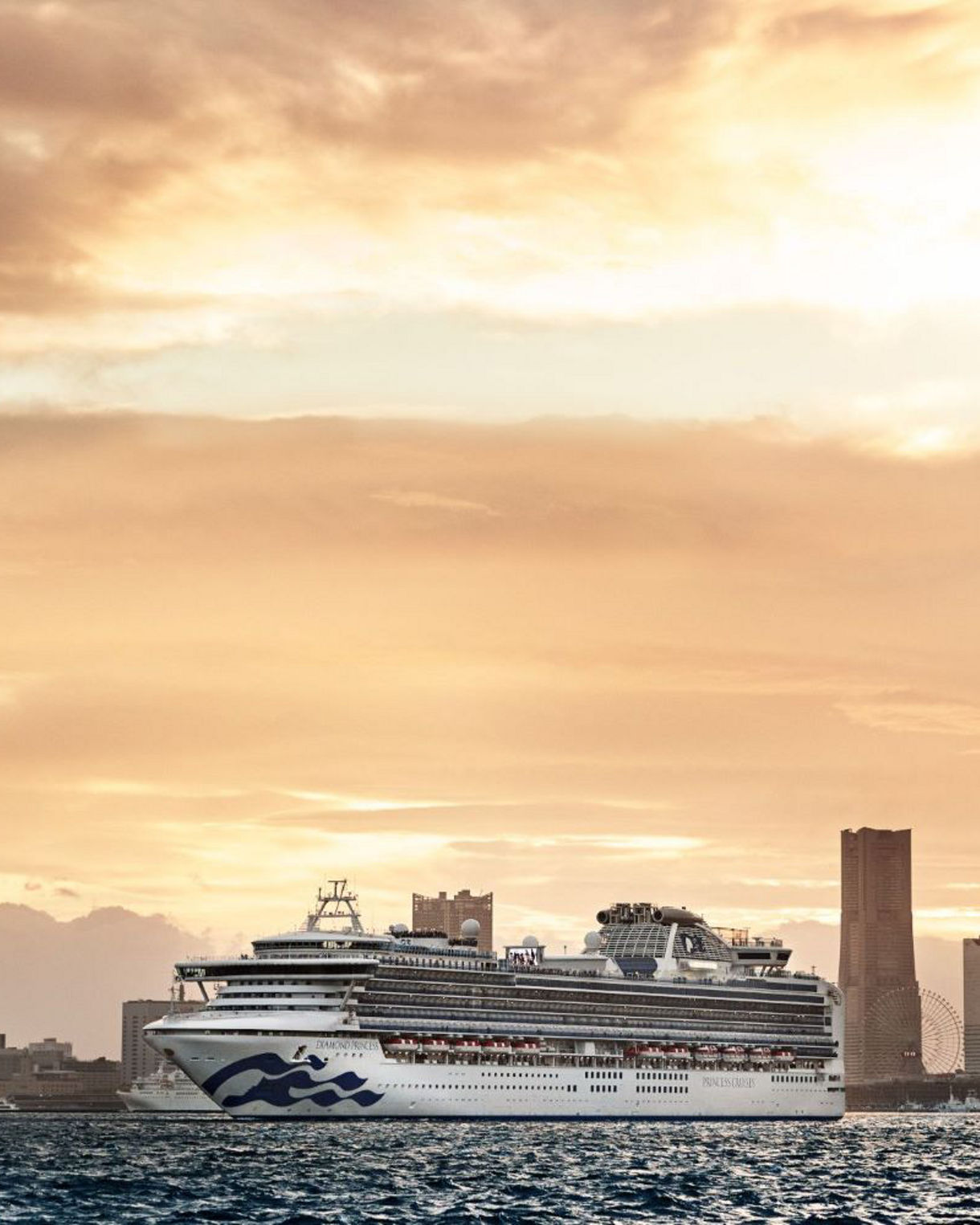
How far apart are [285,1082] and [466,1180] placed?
68.2m

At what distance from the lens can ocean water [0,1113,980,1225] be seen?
11219 cm

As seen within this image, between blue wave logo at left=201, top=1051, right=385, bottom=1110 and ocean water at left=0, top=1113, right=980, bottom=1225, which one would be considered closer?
ocean water at left=0, top=1113, right=980, bottom=1225

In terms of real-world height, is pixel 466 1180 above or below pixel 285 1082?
below

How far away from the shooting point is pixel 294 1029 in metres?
199

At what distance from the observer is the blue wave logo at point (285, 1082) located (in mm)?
196750

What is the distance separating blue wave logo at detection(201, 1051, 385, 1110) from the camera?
196750mm

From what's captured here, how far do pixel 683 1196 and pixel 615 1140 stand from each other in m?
64.7

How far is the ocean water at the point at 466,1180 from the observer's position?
112188 mm

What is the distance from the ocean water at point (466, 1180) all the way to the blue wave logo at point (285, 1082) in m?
5.13

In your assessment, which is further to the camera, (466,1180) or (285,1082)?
(285,1082)

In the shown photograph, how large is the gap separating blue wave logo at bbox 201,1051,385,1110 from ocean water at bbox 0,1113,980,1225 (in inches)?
202

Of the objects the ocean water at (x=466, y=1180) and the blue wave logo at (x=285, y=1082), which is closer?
the ocean water at (x=466, y=1180)

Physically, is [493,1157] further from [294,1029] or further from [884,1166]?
[294,1029]

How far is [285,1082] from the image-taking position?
646 feet
